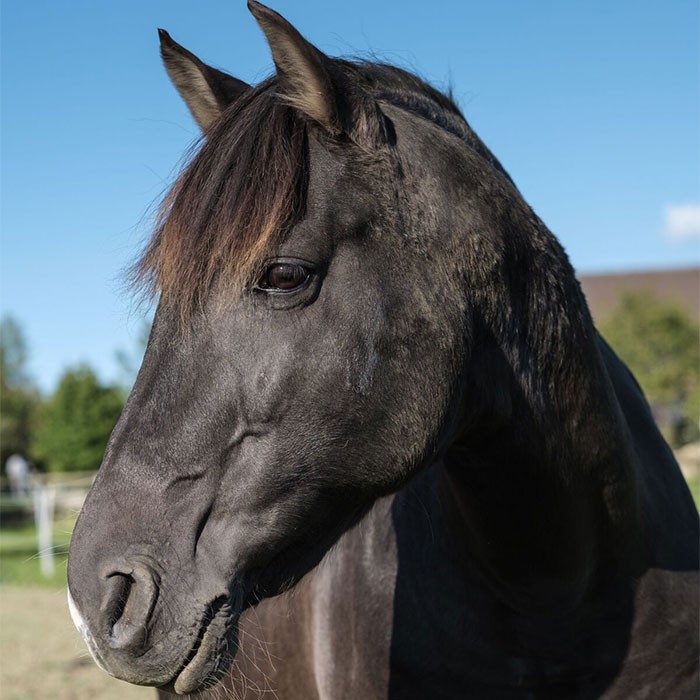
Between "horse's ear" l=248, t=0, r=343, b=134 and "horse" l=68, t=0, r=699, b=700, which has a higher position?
"horse's ear" l=248, t=0, r=343, b=134

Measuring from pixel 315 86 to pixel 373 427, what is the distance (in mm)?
828

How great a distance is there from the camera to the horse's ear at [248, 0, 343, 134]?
1.79 m

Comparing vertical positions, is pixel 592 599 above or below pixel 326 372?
below

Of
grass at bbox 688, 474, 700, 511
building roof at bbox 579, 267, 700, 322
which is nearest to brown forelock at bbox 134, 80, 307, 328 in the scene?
grass at bbox 688, 474, 700, 511

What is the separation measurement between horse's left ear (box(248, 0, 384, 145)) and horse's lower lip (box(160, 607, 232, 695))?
1.19 metres

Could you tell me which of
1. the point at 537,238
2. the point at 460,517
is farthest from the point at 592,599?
the point at 537,238

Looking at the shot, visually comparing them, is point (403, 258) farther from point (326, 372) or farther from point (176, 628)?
point (176, 628)

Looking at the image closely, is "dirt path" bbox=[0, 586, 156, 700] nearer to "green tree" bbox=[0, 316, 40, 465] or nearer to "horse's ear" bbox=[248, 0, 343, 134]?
"horse's ear" bbox=[248, 0, 343, 134]

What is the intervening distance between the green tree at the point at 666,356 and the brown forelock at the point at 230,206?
32.5 meters

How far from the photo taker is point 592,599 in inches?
92.1

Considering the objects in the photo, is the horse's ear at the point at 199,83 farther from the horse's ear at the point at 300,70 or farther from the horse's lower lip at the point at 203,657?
the horse's lower lip at the point at 203,657

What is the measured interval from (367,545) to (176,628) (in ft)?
3.66

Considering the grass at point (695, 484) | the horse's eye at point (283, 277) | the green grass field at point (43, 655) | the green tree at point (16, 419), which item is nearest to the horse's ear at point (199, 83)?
the horse's eye at point (283, 277)

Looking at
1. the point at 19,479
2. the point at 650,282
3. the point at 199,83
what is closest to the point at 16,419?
the point at 19,479
